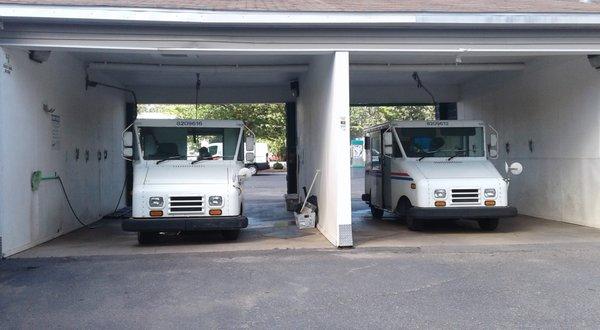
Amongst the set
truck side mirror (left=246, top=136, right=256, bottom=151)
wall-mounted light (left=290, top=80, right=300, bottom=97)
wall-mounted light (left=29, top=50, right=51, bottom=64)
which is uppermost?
wall-mounted light (left=290, top=80, right=300, bottom=97)

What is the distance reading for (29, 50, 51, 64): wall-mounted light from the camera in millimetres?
9396

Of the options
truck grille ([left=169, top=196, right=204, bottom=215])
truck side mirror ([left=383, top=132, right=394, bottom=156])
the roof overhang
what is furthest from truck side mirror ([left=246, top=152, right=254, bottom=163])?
truck side mirror ([left=383, top=132, right=394, bottom=156])

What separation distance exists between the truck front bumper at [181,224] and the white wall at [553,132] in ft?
23.4

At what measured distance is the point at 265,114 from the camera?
107 feet

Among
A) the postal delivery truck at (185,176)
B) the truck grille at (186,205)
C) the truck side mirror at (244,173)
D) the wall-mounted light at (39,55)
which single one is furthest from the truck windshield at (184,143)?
the wall-mounted light at (39,55)

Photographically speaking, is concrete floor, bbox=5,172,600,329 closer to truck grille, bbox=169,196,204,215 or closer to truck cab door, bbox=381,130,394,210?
truck grille, bbox=169,196,204,215

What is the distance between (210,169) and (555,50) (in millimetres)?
6448

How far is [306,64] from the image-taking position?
12.4 m

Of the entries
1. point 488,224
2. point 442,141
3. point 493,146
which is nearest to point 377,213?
point 442,141

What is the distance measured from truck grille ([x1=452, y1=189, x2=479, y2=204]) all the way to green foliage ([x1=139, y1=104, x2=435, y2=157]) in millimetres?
11961

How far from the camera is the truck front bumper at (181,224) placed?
29.7ft

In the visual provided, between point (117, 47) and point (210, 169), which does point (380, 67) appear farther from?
point (117, 47)

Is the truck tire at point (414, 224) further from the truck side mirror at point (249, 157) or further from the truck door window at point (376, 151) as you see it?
the truck side mirror at point (249, 157)

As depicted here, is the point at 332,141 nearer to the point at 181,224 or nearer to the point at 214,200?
the point at 214,200
